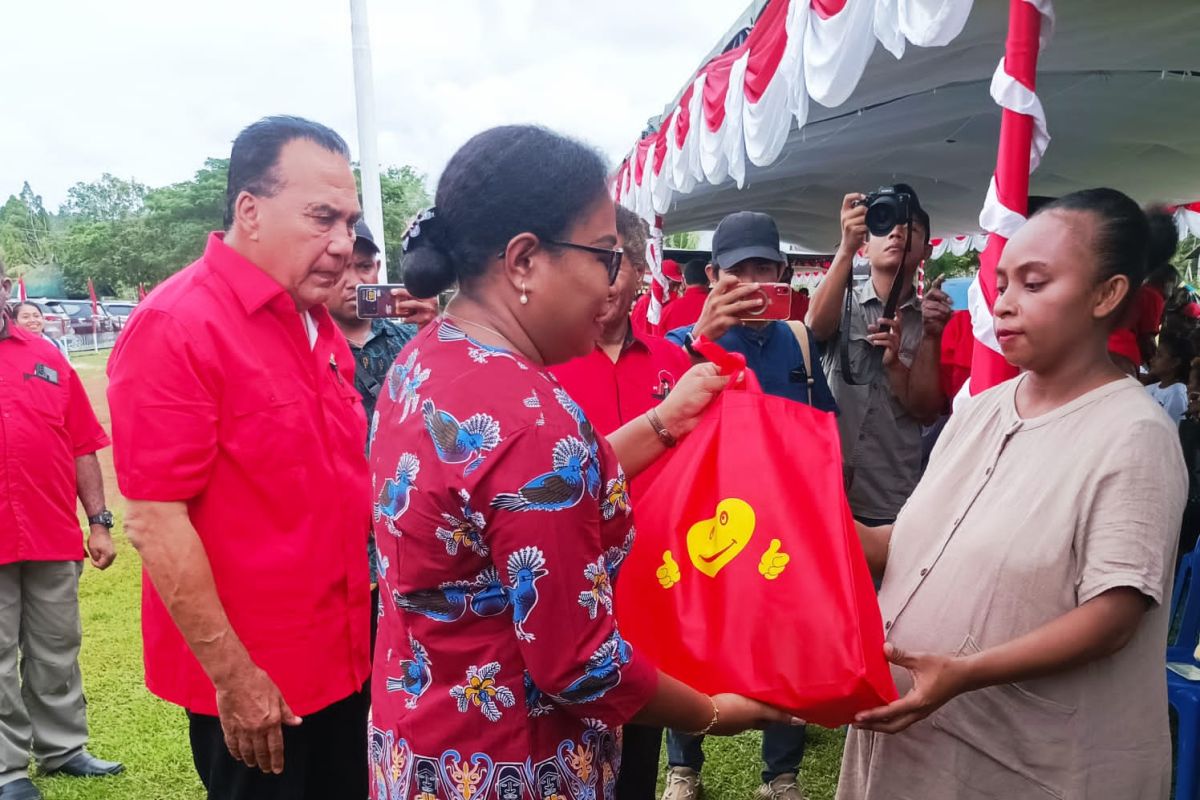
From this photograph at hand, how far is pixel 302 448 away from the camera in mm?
1894

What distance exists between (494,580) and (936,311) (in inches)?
94.9

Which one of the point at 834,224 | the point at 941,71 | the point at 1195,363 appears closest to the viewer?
the point at 1195,363

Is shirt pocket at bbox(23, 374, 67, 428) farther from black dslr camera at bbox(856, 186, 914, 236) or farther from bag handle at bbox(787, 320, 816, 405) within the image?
black dslr camera at bbox(856, 186, 914, 236)

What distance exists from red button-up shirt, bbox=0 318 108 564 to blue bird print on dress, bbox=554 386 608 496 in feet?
10.3

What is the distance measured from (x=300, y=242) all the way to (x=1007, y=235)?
5.87ft

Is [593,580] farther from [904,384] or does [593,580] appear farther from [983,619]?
[904,384]

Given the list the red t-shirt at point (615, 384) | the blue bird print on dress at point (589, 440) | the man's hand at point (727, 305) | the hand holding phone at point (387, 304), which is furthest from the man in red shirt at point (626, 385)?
the blue bird print on dress at point (589, 440)

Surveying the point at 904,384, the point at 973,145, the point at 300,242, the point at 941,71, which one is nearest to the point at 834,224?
the point at 973,145

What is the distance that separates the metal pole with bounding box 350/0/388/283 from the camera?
8.12 meters

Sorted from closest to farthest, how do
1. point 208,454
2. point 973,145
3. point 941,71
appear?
point 208,454 < point 941,71 < point 973,145

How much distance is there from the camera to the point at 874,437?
3.18 meters

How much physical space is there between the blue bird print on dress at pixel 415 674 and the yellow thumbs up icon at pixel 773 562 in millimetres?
620

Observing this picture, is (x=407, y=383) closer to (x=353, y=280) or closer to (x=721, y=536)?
(x=721, y=536)

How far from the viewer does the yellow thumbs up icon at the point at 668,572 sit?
1.57m
